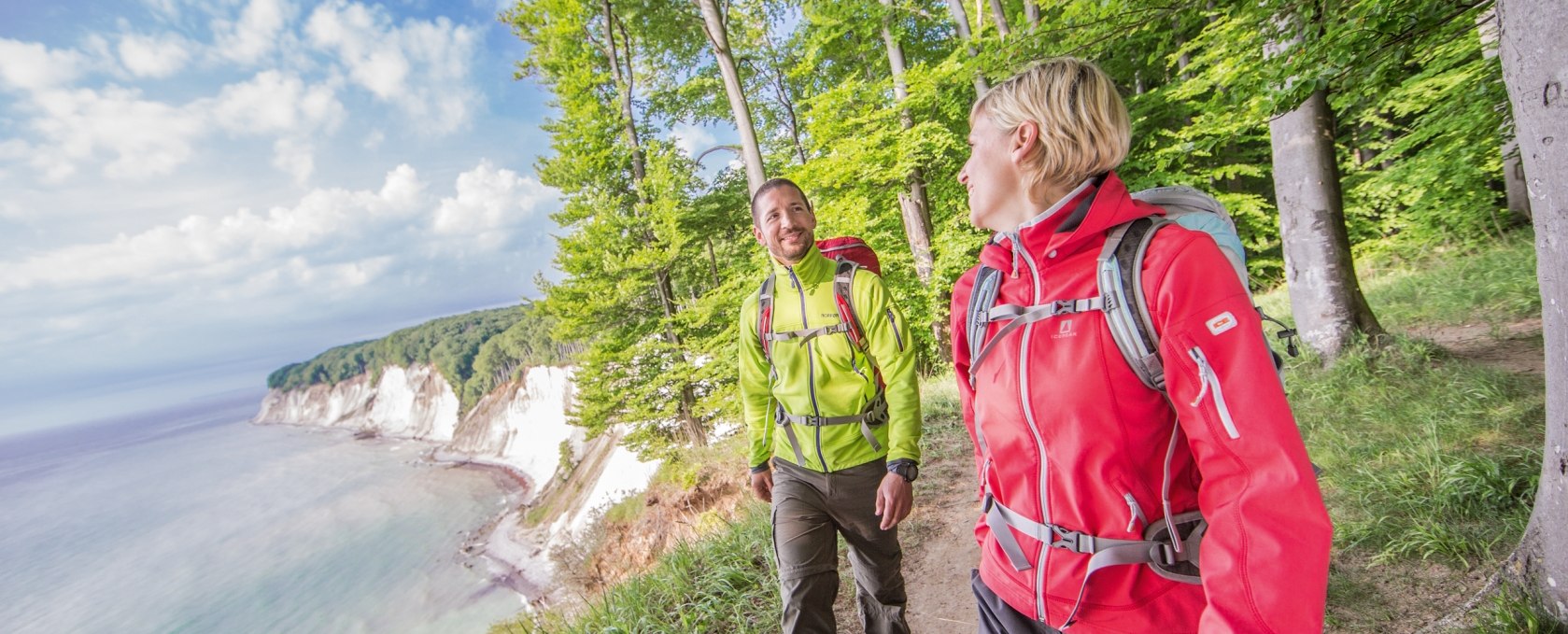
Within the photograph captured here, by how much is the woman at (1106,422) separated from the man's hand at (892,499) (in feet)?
2.89

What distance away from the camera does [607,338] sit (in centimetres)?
1496

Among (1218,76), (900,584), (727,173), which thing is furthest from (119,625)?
(1218,76)

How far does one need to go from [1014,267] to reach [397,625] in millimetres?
32492

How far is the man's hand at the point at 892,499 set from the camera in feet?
7.82

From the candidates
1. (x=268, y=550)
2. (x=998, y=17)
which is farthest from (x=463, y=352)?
(x=998, y=17)

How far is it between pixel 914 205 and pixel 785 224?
27.6 feet

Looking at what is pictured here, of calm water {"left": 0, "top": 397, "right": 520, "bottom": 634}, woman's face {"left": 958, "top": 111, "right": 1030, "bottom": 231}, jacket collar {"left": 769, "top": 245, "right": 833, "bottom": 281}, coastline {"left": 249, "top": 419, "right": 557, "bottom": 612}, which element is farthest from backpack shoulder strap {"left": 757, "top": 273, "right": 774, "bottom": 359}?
calm water {"left": 0, "top": 397, "right": 520, "bottom": 634}

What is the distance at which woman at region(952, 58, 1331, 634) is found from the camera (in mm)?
899

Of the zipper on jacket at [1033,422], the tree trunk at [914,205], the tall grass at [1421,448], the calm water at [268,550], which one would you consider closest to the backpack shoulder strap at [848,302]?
the zipper on jacket at [1033,422]

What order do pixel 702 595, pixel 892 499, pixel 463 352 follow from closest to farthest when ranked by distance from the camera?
pixel 892 499, pixel 702 595, pixel 463 352

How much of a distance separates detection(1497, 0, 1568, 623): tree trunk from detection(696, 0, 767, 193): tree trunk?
529 cm

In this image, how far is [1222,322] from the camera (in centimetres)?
96

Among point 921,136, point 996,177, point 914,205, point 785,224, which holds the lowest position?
point 996,177

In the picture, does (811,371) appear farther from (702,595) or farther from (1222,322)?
(702,595)
